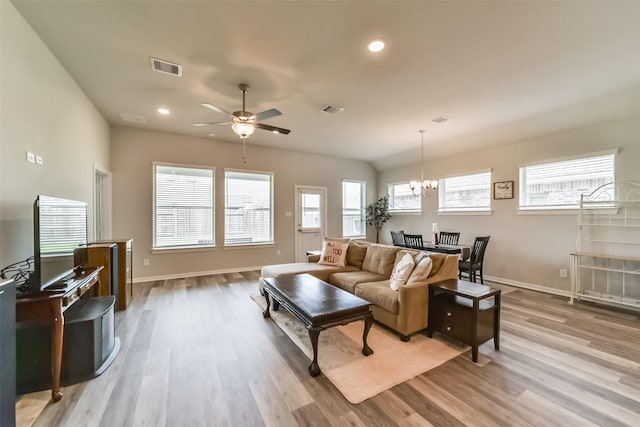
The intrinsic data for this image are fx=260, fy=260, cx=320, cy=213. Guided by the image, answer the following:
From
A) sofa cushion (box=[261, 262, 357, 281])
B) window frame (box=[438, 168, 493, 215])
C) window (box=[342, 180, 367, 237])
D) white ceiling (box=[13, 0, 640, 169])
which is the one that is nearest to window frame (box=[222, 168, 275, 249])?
white ceiling (box=[13, 0, 640, 169])

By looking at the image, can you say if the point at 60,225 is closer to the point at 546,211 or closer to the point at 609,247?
the point at 546,211

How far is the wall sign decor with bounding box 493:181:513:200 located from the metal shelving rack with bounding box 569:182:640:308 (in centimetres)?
104

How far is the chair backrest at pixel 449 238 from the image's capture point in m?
5.29

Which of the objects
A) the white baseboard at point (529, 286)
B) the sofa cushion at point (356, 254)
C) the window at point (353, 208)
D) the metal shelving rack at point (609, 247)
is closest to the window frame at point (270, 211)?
the window at point (353, 208)

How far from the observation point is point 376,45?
247 cm

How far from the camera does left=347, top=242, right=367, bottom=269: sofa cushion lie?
14.1ft

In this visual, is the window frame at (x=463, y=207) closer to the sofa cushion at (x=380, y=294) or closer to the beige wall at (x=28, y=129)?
the sofa cushion at (x=380, y=294)

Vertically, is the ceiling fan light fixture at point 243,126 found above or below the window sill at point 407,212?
above

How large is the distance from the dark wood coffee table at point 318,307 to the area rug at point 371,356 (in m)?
0.15

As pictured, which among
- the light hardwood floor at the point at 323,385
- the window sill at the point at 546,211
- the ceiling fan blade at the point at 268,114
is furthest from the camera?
the window sill at the point at 546,211

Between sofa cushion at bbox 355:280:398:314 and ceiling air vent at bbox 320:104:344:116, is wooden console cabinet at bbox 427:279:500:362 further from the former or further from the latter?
ceiling air vent at bbox 320:104:344:116

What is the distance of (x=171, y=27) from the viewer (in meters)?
2.27

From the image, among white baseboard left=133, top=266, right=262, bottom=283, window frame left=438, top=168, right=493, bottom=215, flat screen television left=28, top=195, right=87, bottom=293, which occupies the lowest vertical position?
white baseboard left=133, top=266, right=262, bottom=283

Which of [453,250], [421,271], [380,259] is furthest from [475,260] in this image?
[421,271]
